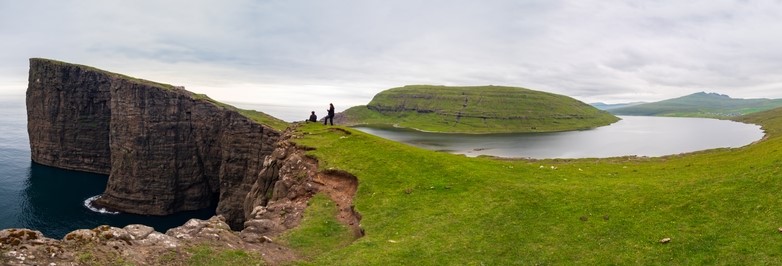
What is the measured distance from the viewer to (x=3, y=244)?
695 inches

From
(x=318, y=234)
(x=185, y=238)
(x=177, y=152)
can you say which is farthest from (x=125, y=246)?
(x=177, y=152)

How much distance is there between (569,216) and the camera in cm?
2723

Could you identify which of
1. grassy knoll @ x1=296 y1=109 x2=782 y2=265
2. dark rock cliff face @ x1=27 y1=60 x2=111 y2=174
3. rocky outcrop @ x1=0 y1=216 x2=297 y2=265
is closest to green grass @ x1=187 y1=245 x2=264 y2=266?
rocky outcrop @ x1=0 y1=216 x2=297 y2=265

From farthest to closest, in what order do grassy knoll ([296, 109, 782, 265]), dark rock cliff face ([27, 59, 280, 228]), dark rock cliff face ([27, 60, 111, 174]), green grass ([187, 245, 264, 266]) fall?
1. dark rock cliff face ([27, 60, 111, 174])
2. dark rock cliff face ([27, 59, 280, 228])
3. grassy knoll ([296, 109, 782, 265])
4. green grass ([187, 245, 264, 266])

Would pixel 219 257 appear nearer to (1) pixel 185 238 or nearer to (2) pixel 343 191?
(1) pixel 185 238

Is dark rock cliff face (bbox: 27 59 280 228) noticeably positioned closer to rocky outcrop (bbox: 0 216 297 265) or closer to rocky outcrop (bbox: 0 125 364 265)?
rocky outcrop (bbox: 0 125 364 265)

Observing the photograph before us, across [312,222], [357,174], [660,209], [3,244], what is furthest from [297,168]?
[660,209]

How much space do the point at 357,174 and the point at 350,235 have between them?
35.6 ft

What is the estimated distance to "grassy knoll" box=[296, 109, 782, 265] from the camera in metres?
22.1

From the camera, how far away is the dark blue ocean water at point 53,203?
8838 cm

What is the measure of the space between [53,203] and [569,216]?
124m

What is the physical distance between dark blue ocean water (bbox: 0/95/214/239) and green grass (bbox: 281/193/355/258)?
7477cm

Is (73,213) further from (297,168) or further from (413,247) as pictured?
(413,247)

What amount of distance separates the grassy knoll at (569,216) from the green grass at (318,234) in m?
1.95
